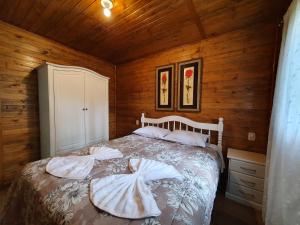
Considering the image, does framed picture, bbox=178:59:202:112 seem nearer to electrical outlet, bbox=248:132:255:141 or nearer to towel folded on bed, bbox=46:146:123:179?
electrical outlet, bbox=248:132:255:141

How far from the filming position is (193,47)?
246 cm

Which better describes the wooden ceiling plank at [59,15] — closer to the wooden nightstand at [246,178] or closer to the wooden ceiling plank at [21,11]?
the wooden ceiling plank at [21,11]

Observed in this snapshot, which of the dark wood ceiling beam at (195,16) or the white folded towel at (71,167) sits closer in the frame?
the white folded towel at (71,167)

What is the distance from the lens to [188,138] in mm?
2148

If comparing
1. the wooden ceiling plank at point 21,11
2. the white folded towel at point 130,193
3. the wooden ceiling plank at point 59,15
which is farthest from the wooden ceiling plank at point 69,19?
the white folded towel at point 130,193

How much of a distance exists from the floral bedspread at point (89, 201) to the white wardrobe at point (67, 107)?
102 cm

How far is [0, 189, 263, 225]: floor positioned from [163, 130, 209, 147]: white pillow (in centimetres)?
78

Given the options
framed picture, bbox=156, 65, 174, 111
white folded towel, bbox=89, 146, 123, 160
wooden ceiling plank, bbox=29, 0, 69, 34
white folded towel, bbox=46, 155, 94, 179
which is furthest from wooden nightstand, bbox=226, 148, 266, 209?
wooden ceiling plank, bbox=29, 0, 69, 34

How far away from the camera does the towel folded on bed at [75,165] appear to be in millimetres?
1166

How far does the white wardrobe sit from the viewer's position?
219cm

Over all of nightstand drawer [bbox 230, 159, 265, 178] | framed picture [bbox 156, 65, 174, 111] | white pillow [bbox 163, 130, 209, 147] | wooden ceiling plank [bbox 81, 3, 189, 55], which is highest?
wooden ceiling plank [bbox 81, 3, 189, 55]

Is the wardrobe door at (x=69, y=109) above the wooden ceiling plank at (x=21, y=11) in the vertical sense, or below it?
below

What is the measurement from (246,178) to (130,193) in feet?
5.35

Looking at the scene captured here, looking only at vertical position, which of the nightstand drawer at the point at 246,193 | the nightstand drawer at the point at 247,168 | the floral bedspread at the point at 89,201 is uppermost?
the floral bedspread at the point at 89,201
